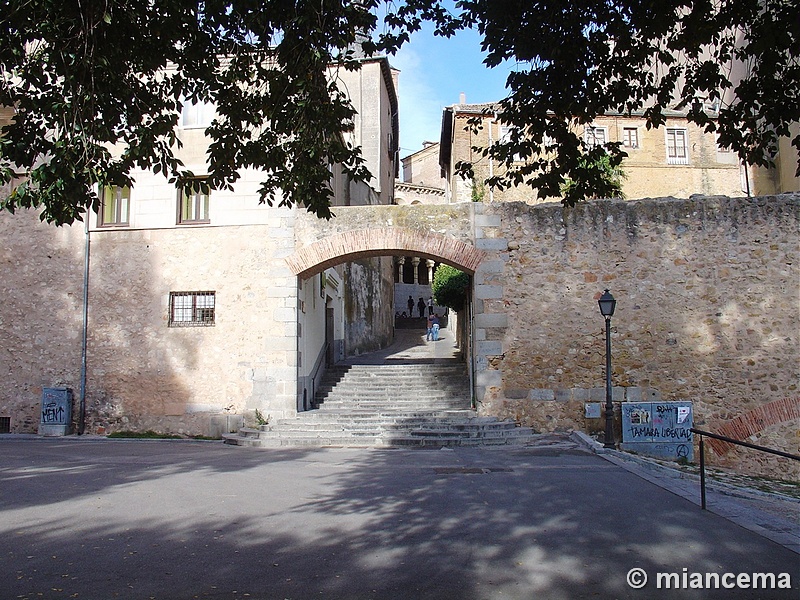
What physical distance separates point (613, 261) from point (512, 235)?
2.14 metres

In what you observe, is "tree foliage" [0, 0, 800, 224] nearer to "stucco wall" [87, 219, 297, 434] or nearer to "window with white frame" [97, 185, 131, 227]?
"stucco wall" [87, 219, 297, 434]

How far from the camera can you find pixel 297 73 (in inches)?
251

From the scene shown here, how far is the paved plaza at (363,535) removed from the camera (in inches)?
171

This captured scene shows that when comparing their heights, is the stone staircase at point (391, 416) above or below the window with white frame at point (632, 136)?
below

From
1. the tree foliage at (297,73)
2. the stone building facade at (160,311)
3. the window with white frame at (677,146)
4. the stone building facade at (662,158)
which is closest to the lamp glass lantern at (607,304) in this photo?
the tree foliage at (297,73)

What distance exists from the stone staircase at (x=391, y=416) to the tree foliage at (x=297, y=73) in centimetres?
653

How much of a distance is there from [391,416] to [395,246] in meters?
3.56

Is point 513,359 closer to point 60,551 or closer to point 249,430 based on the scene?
point 249,430

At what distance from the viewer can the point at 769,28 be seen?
591 centimetres

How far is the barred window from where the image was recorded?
14266mm

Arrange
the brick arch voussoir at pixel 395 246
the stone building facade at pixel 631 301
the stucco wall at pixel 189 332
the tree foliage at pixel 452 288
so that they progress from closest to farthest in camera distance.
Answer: the stone building facade at pixel 631 301
the brick arch voussoir at pixel 395 246
the stucco wall at pixel 189 332
the tree foliage at pixel 452 288

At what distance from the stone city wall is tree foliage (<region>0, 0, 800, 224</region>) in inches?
256

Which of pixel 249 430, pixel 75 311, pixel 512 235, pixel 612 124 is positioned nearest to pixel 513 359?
pixel 512 235

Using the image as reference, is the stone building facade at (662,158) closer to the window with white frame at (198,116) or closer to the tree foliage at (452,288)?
the tree foliage at (452,288)
